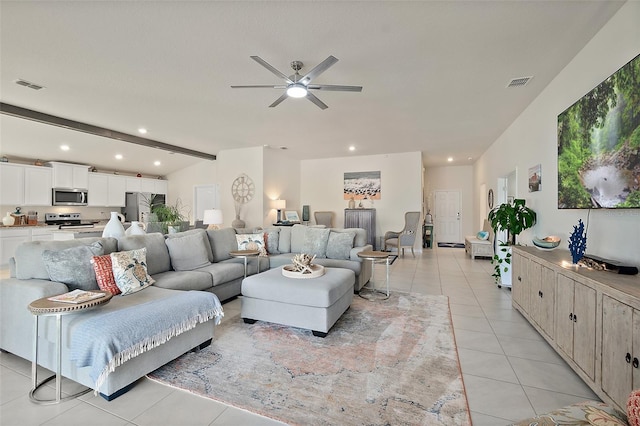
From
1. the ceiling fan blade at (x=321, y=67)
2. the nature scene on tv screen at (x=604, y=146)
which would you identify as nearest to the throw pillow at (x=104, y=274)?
the ceiling fan blade at (x=321, y=67)

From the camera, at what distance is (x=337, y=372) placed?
2.10 meters

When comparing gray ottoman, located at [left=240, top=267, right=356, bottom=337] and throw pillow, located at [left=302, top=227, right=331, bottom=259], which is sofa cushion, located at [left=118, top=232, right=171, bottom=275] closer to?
gray ottoman, located at [left=240, top=267, right=356, bottom=337]

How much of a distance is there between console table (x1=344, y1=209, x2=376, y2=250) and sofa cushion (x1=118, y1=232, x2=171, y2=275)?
5435 millimetres

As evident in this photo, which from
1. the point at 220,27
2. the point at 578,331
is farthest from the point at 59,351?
the point at 578,331

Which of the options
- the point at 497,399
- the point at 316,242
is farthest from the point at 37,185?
the point at 497,399

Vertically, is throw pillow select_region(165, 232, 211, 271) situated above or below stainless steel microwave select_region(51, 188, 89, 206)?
below

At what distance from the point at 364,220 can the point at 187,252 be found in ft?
17.5

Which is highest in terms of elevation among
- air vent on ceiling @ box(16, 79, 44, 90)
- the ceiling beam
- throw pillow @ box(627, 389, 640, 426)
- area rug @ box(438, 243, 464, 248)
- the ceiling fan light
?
air vent on ceiling @ box(16, 79, 44, 90)

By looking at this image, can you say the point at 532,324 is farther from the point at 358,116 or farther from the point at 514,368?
the point at 358,116

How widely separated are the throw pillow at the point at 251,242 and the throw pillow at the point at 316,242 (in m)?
0.65

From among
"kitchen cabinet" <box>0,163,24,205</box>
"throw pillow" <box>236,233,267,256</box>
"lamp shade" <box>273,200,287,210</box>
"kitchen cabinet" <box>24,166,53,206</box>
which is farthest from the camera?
"lamp shade" <box>273,200,287,210</box>

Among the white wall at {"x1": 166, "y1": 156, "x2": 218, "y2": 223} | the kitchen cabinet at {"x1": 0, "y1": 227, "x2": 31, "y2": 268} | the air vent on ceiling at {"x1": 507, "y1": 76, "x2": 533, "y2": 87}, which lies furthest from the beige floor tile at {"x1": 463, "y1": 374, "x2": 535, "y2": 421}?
the white wall at {"x1": 166, "y1": 156, "x2": 218, "y2": 223}

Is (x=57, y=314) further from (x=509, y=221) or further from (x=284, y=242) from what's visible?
(x=509, y=221)

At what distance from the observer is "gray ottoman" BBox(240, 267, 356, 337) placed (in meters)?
2.66
